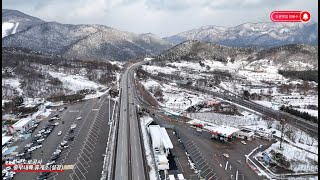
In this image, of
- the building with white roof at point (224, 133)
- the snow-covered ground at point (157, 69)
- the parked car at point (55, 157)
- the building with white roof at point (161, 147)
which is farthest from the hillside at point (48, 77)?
the building with white roof at point (224, 133)

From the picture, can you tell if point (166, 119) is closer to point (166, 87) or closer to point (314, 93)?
point (166, 87)

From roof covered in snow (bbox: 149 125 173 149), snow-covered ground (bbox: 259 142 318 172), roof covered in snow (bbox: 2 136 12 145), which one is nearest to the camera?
snow-covered ground (bbox: 259 142 318 172)

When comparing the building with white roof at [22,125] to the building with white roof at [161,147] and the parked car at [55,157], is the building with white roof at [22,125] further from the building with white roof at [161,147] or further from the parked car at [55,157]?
the building with white roof at [161,147]

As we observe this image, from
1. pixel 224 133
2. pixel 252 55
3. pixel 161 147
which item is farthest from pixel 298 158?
pixel 252 55

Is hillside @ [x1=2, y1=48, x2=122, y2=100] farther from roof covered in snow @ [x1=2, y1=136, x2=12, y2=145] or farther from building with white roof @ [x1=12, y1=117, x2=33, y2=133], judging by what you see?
roof covered in snow @ [x1=2, y1=136, x2=12, y2=145]

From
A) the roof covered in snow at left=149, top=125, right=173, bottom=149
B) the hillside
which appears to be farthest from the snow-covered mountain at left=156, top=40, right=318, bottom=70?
the roof covered in snow at left=149, top=125, right=173, bottom=149
